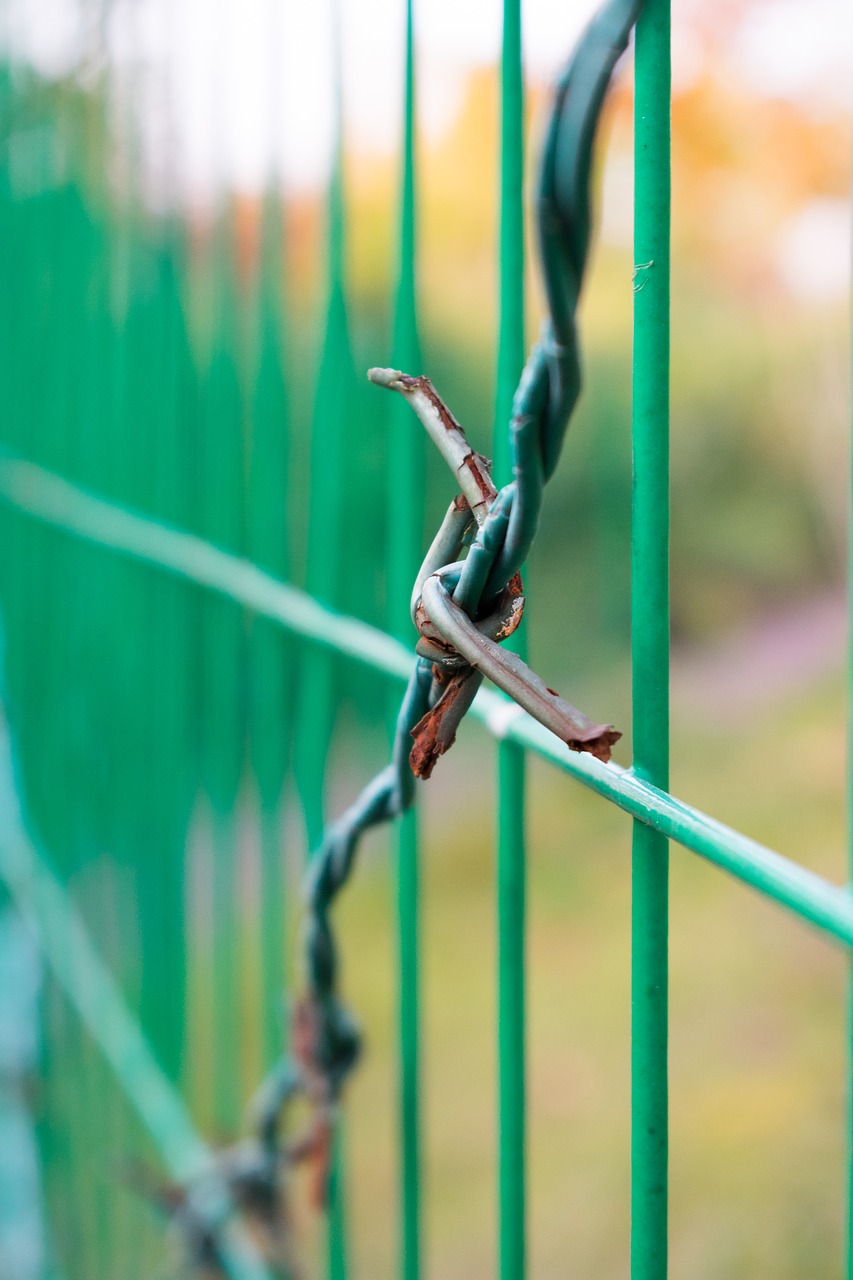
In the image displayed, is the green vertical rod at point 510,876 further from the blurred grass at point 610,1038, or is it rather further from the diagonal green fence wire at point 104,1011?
the blurred grass at point 610,1038

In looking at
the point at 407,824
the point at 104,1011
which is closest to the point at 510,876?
the point at 407,824

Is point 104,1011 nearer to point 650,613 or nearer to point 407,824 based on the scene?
point 407,824

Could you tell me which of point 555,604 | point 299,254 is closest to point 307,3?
point 299,254

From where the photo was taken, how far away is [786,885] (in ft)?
1.03

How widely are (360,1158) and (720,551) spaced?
318 centimetres

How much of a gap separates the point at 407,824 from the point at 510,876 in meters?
0.07

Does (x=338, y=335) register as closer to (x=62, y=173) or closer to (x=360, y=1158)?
(x=62, y=173)

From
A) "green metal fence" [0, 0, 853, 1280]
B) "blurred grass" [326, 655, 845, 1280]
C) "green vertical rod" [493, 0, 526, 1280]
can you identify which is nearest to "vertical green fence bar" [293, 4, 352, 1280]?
"green metal fence" [0, 0, 853, 1280]

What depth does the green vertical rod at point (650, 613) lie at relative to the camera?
338mm

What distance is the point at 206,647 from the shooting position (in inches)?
36.6

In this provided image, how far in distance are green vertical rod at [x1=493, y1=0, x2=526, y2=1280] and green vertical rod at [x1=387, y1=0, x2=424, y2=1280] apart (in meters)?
0.07

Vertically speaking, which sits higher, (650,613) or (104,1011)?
(650,613)

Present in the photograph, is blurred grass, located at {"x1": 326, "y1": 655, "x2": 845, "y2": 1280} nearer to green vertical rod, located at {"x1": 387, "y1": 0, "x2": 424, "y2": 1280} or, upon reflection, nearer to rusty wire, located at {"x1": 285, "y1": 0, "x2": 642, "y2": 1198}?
green vertical rod, located at {"x1": 387, "y1": 0, "x2": 424, "y2": 1280}

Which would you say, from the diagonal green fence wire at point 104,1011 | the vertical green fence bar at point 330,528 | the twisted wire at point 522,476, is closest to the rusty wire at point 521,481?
the twisted wire at point 522,476
